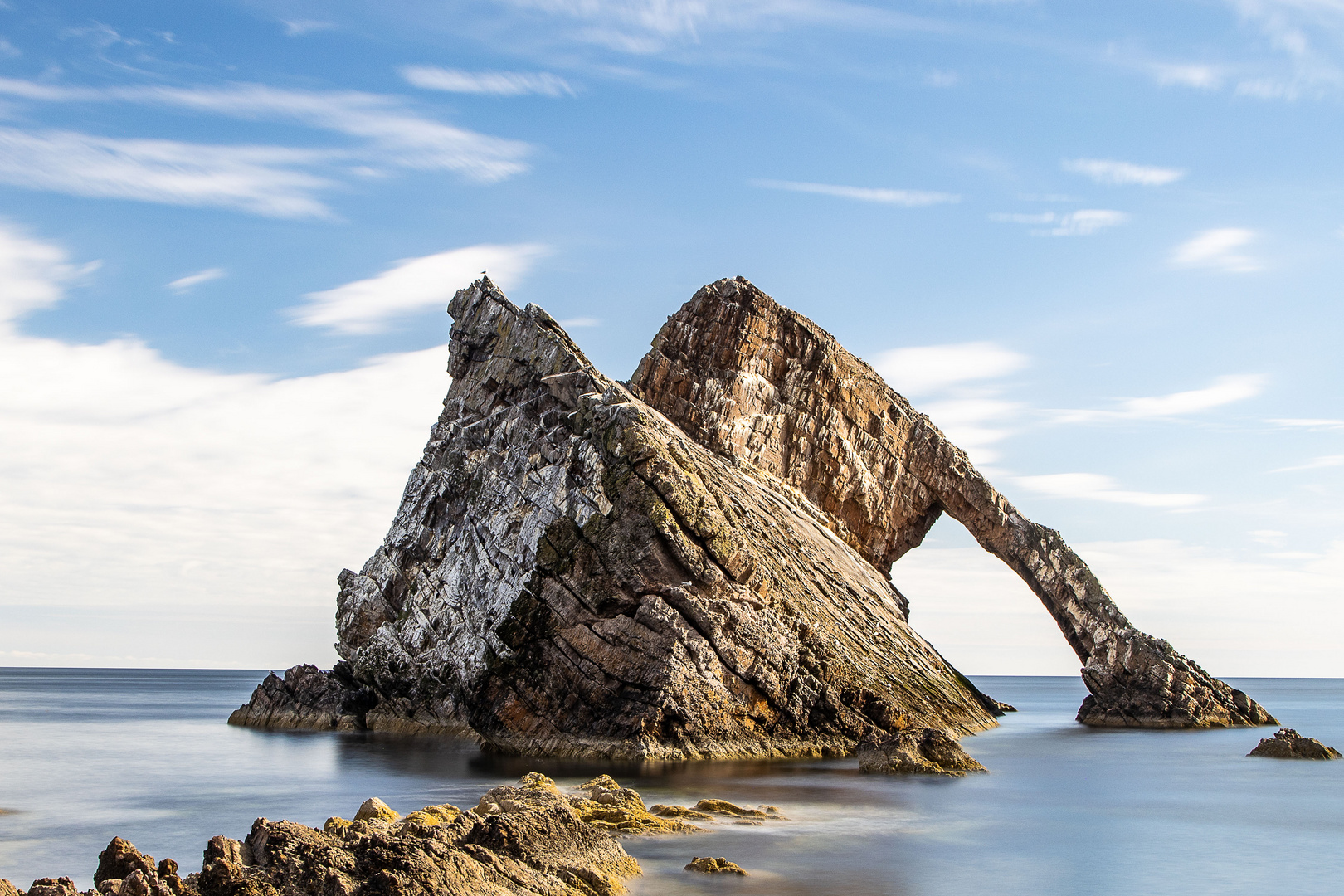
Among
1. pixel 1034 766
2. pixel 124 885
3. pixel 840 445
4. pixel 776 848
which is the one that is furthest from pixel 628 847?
pixel 840 445

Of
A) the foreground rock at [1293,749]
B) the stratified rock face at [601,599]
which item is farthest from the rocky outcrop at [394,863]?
the foreground rock at [1293,749]

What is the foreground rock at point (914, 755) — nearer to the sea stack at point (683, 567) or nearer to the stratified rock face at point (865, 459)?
the sea stack at point (683, 567)

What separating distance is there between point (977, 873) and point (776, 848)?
3.38m

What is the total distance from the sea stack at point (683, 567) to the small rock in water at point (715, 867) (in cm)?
1442

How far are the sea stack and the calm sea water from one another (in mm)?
2118

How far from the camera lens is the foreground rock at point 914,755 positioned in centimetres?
3197

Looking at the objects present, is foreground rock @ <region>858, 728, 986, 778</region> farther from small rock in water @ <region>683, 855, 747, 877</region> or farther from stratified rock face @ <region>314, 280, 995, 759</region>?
small rock in water @ <region>683, 855, 747, 877</region>

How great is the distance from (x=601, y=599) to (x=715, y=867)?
1777cm

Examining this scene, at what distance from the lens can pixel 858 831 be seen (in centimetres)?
2250

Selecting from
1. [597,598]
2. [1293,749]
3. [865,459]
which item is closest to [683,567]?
[597,598]

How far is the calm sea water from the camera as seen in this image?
1980cm

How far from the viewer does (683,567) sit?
3488cm

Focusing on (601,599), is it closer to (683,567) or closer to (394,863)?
(683,567)

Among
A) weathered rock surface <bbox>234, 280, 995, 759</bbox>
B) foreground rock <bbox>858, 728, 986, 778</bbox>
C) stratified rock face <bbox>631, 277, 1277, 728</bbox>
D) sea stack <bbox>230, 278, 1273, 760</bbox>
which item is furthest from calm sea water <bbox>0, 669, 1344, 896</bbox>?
stratified rock face <bbox>631, 277, 1277, 728</bbox>
